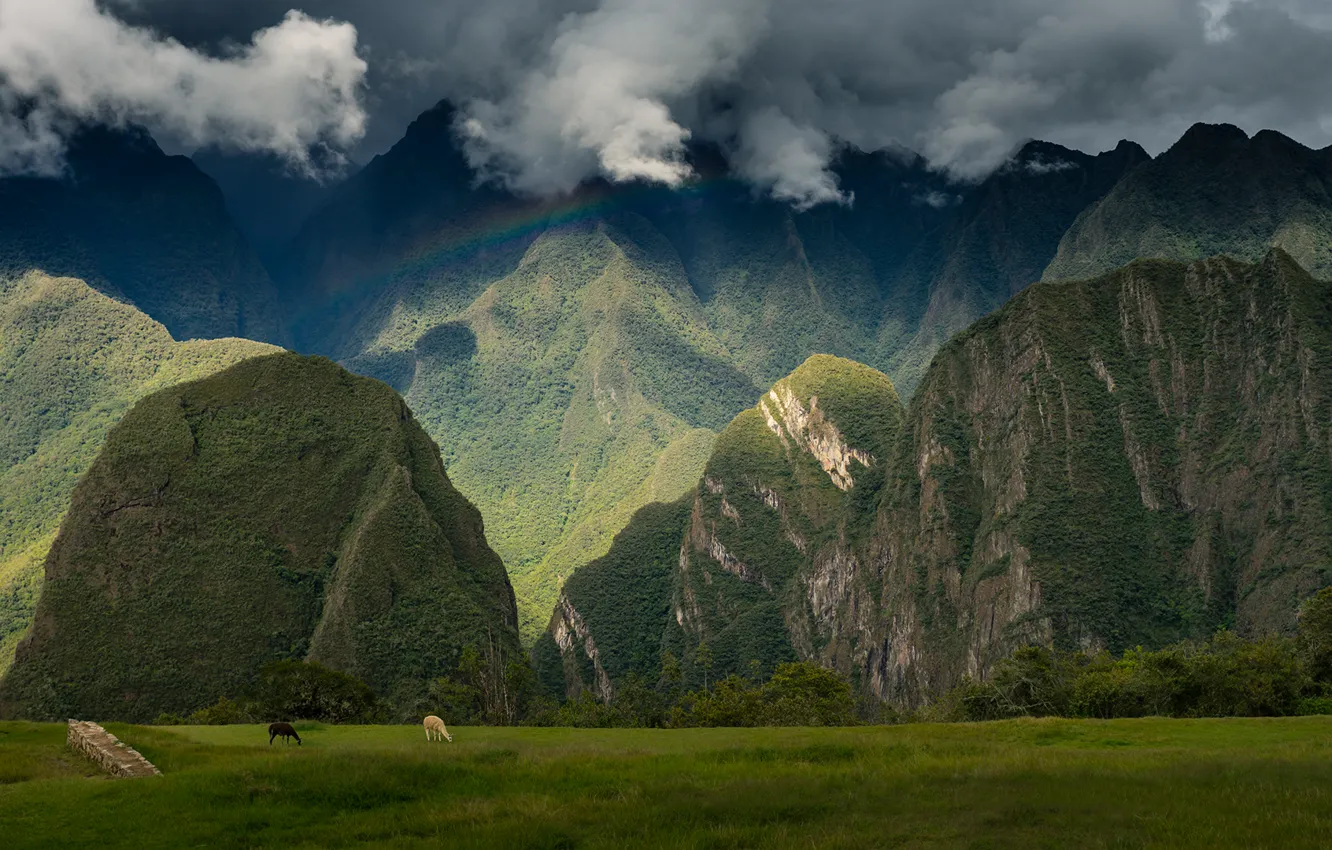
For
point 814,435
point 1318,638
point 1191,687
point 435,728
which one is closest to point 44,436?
point 814,435

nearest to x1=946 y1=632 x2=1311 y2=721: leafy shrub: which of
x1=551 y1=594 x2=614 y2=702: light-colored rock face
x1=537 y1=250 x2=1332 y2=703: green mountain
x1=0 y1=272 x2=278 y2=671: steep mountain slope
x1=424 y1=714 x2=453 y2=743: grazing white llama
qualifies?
x1=424 y1=714 x2=453 y2=743: grazing white llama

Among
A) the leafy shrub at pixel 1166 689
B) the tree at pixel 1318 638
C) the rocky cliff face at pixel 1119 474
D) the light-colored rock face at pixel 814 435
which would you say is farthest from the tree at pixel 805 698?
the light-colored rock face at pixel 814 435

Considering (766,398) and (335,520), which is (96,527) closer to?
(335,520)

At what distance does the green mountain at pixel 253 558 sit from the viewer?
9006 cm

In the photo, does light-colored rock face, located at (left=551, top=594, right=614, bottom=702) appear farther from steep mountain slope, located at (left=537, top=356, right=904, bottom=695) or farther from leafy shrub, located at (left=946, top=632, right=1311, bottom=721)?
leafy shrub, located at (left=946, top=632, right=1311, bottom=721)

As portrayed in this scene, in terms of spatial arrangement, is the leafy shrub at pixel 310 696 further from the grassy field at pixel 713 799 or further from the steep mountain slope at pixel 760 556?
the steep mountain slope at pixel 760 556

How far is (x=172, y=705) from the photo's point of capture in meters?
86.8

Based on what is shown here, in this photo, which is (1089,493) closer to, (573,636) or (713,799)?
(573,636)

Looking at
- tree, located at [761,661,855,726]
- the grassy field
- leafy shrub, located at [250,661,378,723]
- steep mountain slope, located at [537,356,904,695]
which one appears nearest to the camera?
the grassy field

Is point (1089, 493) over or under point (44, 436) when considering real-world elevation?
under

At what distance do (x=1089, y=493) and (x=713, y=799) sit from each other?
108228mm

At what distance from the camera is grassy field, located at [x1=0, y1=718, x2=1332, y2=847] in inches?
478

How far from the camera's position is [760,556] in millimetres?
163625

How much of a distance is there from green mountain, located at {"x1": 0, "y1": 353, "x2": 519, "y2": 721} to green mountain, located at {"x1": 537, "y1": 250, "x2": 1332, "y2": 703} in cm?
5072
